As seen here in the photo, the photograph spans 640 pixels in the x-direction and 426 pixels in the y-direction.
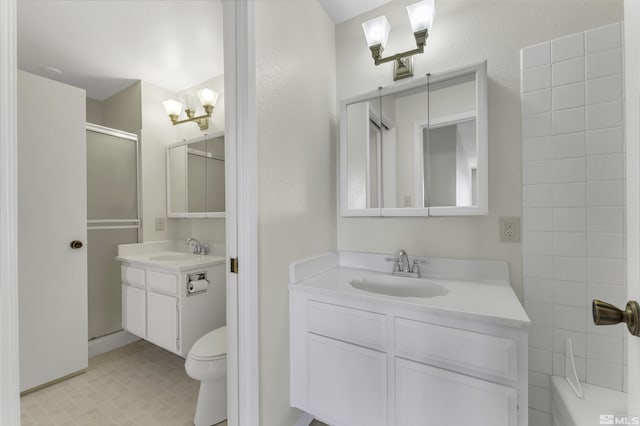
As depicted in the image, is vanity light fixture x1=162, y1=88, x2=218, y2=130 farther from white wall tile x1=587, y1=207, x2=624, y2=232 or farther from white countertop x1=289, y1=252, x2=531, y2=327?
white wall tile x1=587, y1=207, x2=624, y2=232

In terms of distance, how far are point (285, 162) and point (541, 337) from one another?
152cm

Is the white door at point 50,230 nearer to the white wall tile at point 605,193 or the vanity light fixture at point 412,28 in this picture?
the vanity light fixture at point 412,28

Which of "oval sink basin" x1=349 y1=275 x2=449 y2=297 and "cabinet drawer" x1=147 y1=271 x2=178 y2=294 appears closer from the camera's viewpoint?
"oval sink basin" x1=349 y1=275 x2=449 y2=297

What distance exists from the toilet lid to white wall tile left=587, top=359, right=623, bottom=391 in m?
1.77

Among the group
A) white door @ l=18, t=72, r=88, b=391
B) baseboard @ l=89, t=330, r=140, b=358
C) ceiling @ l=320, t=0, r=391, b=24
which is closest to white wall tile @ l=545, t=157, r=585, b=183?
ceiling @ l=320, t=0, r=391, b=24

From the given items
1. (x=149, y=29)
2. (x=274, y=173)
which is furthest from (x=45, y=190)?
(x=274, y=173)

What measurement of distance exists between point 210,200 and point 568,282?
2487mm

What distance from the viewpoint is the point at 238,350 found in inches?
46.9

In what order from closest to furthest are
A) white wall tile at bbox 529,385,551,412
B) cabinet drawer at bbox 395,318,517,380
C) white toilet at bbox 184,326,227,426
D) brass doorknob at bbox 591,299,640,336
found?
1. brass doorknob at bbox 591,299,640,336
2. cabinet drawer at bbox 395,318,517,380
3. white wall tile at bbox 529,385,551,412
4. white toilet at bbox 184,326,227,426

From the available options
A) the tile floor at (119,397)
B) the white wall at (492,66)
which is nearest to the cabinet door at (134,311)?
the tile floor at (119,397)

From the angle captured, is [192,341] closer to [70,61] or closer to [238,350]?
[238,350]

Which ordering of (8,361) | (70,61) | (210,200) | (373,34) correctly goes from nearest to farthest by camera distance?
(8,361), (373,34), (70,61), (210,200)

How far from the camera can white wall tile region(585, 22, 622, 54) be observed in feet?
3.78

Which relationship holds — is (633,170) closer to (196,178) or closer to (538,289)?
(538,289)
